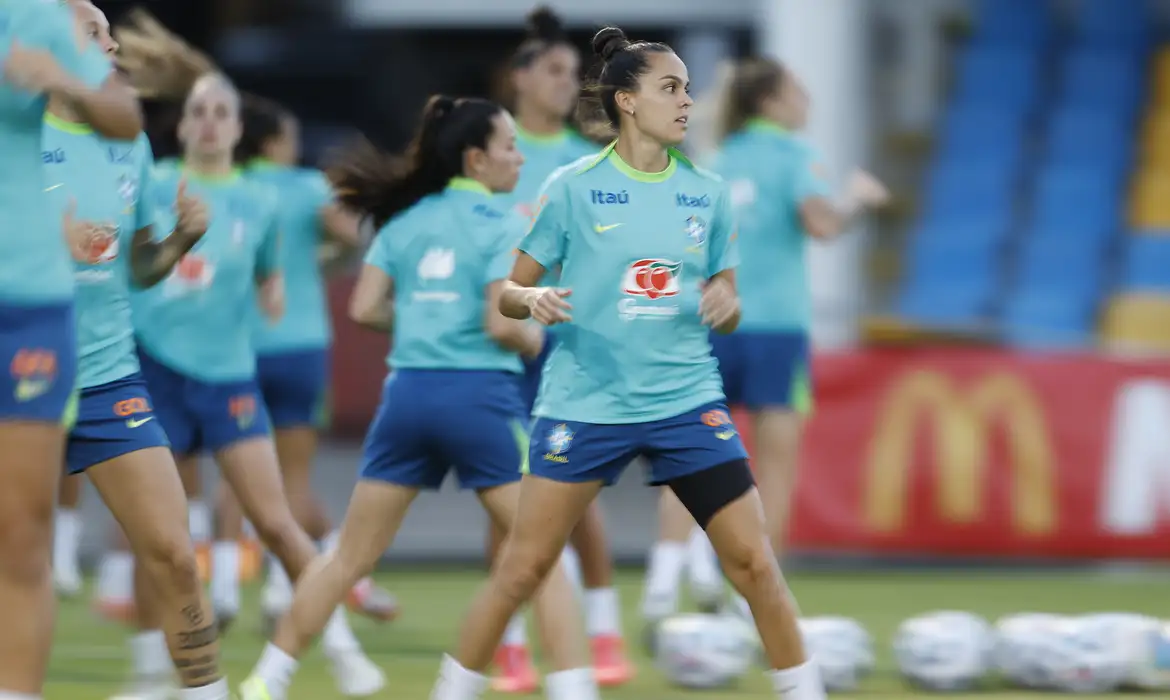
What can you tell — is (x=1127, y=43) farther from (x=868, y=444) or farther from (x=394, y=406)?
(x=394, y=406)

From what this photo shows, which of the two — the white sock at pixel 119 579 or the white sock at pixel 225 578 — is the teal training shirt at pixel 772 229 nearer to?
the white sock at pixel 225 578

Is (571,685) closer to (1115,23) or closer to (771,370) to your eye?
(771,370)

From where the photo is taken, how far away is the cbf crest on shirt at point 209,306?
7.55 m

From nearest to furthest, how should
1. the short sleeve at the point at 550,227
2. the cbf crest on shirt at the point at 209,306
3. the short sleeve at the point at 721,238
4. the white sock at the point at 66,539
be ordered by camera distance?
the short sleeve at the point at 550,227 < the short sleeve at the point at 721,238 < the cbf crest on shirt at the point at 209,306 < the white sock at the point at 66,539

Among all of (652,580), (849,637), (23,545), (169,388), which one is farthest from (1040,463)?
(23,545)

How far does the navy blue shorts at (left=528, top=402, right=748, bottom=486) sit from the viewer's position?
5.69 m

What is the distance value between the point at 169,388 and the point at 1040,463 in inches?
232

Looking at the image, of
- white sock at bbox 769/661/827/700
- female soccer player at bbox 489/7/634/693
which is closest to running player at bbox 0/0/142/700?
white sock at bbox 769/661/827/700

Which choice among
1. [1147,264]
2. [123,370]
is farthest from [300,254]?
[1147,264]

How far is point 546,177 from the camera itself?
27.0ft

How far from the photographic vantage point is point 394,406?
21.5ft

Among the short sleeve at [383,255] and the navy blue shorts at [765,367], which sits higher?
the short sleeve at [383,255]

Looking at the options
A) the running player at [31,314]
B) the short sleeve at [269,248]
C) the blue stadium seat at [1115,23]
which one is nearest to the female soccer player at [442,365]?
the short sleeve at [269,248]

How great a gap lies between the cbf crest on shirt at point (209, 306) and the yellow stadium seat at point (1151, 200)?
10965 mm
